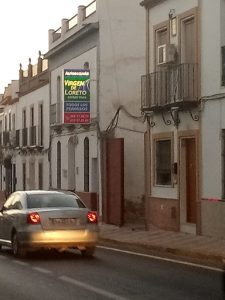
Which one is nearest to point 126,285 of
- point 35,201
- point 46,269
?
point 46,269

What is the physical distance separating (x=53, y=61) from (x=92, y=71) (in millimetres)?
7127

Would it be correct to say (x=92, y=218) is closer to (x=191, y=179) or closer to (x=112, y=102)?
(x=191, y=179)

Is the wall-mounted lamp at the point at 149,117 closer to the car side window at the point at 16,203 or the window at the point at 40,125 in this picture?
the car side window at the point at 16,203

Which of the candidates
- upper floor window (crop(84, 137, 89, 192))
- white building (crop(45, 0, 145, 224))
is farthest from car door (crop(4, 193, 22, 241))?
upper floor window (crop(84, 137, 89, 192))

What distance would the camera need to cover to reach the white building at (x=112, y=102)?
29500 mm

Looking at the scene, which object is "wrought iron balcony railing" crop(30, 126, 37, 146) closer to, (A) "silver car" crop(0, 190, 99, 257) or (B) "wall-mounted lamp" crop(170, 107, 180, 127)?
(B) "wall-mounted lamp" crop(170, 107, 180, 127)

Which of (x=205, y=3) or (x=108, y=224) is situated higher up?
(x=205, y=3)

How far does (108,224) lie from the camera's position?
28531 millimetres

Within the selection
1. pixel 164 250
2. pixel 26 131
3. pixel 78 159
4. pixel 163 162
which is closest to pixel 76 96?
pixel 78 159

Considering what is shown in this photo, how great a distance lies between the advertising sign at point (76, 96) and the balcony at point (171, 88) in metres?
6.06

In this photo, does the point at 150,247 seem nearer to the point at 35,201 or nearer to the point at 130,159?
the point at 35,201

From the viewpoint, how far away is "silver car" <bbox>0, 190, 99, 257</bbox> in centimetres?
1659

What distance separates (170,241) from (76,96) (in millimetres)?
11972

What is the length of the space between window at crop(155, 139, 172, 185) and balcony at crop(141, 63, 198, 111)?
1.16 metres
